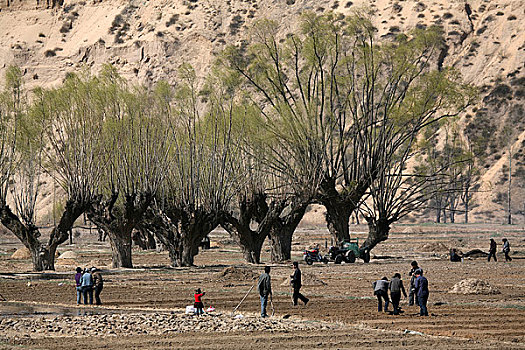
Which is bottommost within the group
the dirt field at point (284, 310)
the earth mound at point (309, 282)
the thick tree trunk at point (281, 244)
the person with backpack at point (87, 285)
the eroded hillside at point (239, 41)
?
the dirt field at point (284, 310)

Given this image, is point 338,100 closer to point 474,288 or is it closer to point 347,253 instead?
point 347,253

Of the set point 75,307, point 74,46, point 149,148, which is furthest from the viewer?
point 74,46

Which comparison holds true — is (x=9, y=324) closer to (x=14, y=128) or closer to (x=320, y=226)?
(x=14, y=128)

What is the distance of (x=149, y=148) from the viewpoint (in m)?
46.4

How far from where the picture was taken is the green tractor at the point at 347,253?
47.7 m

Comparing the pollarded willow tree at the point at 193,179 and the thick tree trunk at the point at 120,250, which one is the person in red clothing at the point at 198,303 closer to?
the thick tree trunk at the point at 120,250

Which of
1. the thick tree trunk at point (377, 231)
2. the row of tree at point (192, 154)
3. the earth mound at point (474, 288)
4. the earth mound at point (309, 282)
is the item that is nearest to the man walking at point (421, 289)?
the earth mound at point (474, 288)

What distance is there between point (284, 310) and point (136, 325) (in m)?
5.24

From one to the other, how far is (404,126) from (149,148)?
17.9 meters

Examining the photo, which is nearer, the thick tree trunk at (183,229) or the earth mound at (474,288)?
the earth mound at (474,288)

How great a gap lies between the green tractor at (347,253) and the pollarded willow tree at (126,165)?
11507 millimetres

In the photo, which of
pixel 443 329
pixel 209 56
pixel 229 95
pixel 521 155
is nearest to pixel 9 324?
pixel 443 329

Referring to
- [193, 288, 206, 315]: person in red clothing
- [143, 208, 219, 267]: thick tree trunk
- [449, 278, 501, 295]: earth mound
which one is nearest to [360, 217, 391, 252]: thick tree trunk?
[143, 208, 219, 267]: thick tree trunk

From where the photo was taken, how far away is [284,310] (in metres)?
23.8
